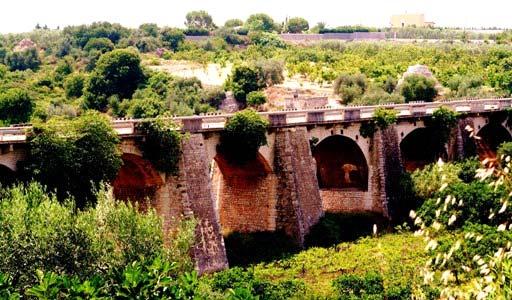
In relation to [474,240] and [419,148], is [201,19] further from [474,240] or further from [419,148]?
[474,240]

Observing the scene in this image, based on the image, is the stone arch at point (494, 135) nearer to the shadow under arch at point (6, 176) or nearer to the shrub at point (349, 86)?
the shrub at point (349, 86)

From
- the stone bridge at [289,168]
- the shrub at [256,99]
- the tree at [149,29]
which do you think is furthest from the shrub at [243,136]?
the tree at [149,29]

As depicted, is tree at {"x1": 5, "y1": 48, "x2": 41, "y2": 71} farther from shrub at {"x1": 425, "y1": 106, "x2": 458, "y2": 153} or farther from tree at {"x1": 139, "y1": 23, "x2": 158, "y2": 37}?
shrub at {"x1": 425, "y1": 106, "x2": 458, "y2": 153}

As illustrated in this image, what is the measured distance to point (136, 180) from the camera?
31188 mm

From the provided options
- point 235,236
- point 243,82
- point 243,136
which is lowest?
point 235,236

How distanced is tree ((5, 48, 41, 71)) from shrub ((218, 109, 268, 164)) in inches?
2801

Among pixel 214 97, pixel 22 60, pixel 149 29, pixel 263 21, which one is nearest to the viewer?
pixel 214 97

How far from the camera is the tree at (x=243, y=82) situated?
7206cm

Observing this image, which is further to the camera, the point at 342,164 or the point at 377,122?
the point at 342,164

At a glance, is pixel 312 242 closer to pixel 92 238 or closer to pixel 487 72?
pixel 92 238

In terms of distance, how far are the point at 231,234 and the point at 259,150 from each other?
3737mm

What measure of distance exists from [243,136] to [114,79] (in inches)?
1766

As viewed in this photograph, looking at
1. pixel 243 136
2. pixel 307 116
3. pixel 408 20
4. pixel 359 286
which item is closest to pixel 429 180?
pixel 307 116

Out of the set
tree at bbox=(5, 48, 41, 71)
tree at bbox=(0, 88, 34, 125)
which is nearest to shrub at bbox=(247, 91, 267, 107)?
tree at bbox=(0, 88, 34, 125)
